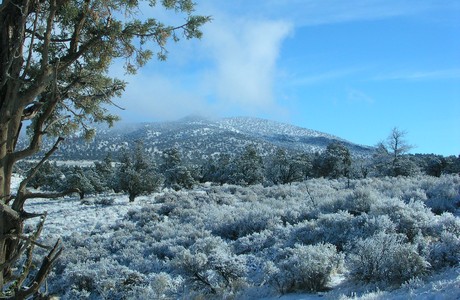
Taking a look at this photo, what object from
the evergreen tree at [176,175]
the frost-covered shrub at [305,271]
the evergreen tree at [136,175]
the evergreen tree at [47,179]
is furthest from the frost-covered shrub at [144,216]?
the evergreen tree at [47,179]

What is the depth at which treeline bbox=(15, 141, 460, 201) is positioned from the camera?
134 ft

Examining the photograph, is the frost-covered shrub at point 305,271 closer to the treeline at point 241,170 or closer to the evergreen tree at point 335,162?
the treeline at point 241,170

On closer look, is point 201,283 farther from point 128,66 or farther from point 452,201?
point 452,201

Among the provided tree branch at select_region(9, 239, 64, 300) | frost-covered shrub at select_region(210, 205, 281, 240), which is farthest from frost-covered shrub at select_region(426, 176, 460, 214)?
tree branch at select_region(9, 239, 64, 300)

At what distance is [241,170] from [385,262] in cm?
4390

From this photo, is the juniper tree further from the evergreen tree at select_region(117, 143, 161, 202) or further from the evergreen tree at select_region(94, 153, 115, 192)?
the evergreen tree at select_region(94, 153, 115, 192)

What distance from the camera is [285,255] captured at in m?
10.2

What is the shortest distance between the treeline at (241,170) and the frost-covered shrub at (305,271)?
97.6 ft

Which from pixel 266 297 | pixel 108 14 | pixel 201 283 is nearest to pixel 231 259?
pixel 201 283

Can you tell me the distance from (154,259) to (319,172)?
138 ft

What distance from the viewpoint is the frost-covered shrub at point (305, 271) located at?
320 inches

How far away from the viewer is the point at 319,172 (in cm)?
5259

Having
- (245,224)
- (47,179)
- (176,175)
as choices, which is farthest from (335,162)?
(245,224)

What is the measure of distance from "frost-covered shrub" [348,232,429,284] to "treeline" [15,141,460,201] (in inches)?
1215
